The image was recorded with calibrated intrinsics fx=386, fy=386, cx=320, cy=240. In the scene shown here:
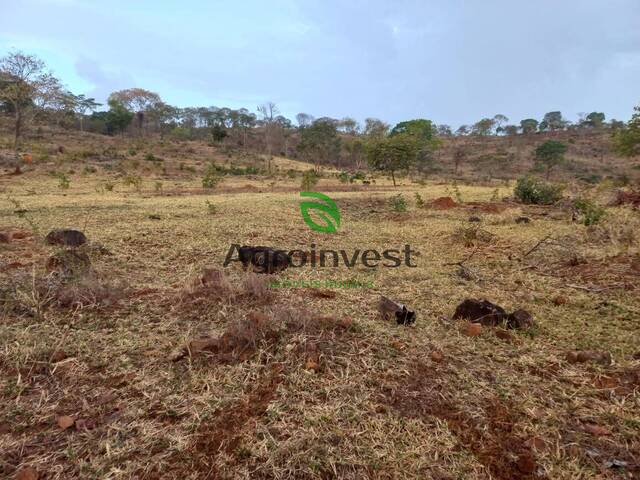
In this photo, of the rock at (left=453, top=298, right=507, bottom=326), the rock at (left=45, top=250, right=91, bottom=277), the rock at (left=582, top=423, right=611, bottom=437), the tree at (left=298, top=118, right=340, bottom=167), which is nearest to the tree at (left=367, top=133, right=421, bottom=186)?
the rock at (left=453, top=298, right=507, bottom=326)

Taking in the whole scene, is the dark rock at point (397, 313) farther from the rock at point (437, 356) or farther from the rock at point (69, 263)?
the rock at point (69, 263)

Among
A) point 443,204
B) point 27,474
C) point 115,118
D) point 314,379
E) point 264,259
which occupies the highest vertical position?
point 115,118

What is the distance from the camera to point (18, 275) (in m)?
3.56

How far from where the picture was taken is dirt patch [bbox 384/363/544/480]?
1.60 metres

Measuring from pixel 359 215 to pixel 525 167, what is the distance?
3504 centimetres

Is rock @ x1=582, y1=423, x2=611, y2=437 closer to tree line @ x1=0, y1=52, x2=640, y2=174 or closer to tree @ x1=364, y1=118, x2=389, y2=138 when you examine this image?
tree line @ x1=0, y1=52, x2=640, y2=174

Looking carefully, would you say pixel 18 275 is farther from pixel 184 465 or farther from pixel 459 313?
pixel 459 313

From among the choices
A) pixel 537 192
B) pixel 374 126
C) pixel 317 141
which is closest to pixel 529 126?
pixel 374 126

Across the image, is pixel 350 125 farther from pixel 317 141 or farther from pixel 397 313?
pixel 397 313

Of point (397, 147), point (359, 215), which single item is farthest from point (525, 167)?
point (359, 215)

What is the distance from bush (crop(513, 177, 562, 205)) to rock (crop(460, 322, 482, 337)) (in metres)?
9.17

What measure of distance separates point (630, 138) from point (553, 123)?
149 ft

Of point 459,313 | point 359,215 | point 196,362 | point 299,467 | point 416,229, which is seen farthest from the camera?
point 359,215

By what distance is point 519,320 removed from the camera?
290 centimetres
